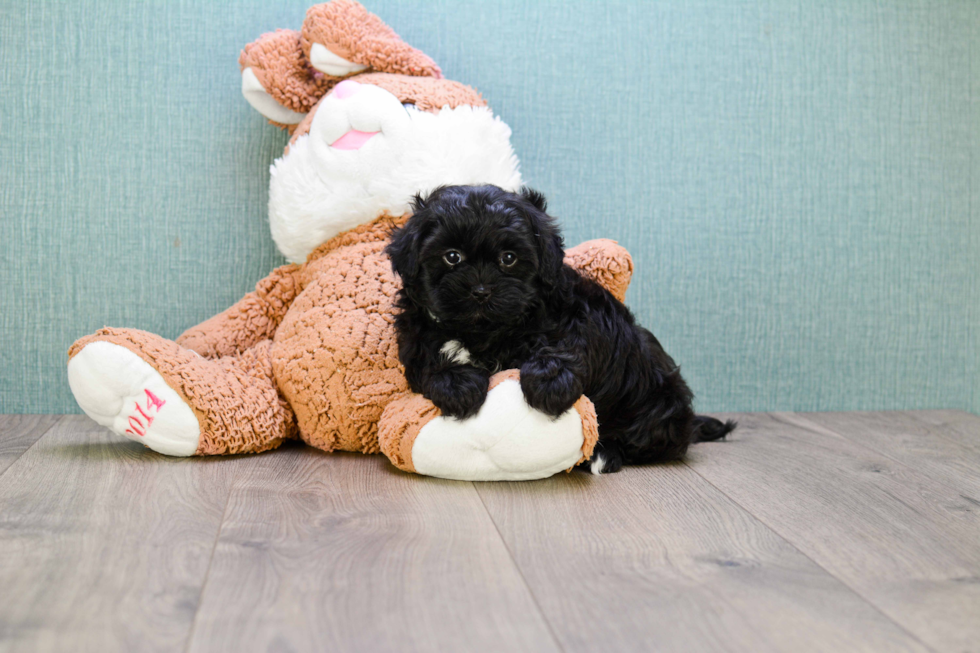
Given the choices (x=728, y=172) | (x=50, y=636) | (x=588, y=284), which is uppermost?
(x=728, y=172)

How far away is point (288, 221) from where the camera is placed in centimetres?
165

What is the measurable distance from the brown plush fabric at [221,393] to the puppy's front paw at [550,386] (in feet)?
1.83

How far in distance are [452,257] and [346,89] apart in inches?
22.6

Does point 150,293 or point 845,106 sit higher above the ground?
point 845,106

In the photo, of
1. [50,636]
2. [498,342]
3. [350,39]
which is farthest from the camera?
[350,39]

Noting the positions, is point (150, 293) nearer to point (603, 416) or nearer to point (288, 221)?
point (288, 221)

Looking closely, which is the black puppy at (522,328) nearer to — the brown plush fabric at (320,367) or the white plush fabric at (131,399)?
the brown plush fabric at (320,367)

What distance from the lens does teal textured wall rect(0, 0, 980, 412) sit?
1.83 meters

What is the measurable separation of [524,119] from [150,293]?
3.27 ft

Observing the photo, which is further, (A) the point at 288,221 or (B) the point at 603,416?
(A) the point at 288,221

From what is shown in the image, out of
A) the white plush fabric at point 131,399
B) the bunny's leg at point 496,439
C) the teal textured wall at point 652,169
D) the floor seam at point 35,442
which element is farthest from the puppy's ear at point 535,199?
the floor seam at point 35,442

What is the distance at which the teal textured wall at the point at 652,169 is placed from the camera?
183 centimetres

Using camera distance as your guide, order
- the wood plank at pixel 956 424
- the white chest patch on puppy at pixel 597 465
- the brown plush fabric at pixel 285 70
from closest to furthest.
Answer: the white chest patch on puppy at pixel 597 465
the brown plush fabric at pixel 285 70
the wood plank at pixel 956 424

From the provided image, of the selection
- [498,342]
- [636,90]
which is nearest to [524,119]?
[636,90]
